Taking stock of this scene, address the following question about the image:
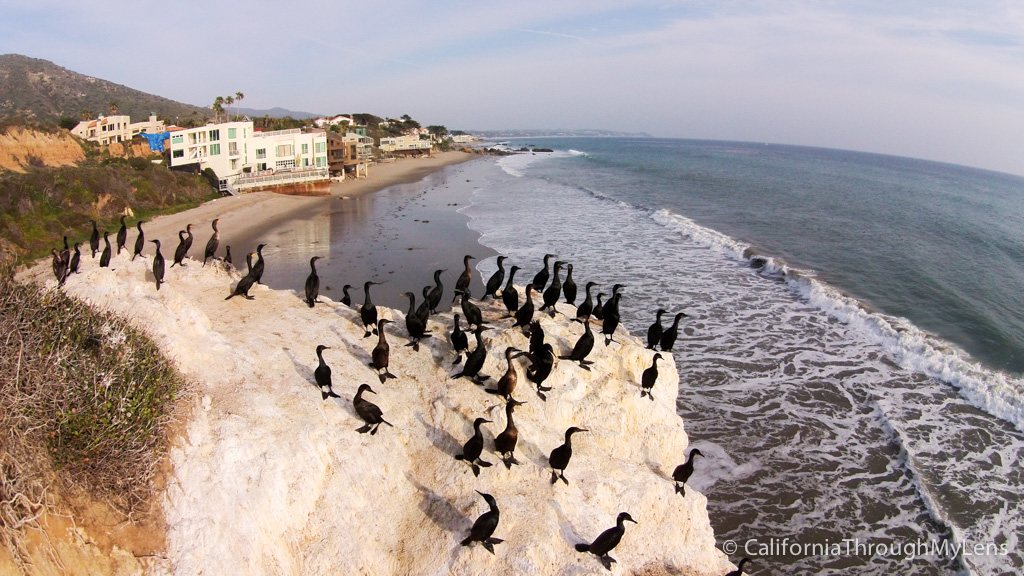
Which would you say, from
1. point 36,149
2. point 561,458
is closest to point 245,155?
point 36,149

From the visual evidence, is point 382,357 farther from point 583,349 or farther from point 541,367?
point 583,349

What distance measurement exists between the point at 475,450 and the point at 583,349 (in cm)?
314

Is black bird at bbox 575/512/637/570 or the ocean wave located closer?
black bird at bbox 575/512/637/570

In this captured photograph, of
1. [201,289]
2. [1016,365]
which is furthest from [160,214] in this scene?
[1016,365]

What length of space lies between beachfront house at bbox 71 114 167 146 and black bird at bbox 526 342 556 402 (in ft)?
216

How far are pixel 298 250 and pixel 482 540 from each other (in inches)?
1045

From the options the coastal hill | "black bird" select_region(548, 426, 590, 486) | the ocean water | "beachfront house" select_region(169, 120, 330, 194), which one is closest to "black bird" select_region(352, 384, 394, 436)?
"black bird" select_region(548, 426, 590, 486)

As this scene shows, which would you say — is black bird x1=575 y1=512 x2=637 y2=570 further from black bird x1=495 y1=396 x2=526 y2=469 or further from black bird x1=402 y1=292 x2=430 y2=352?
black bird x1=402 y1=292 x2=430 y2=352

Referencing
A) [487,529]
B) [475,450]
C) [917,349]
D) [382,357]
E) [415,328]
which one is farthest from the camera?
[917,349]

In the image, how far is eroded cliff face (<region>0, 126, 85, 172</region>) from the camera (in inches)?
1730

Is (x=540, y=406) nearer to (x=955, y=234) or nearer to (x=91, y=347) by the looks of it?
(x=91, y=347)

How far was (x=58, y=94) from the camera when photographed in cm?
10944

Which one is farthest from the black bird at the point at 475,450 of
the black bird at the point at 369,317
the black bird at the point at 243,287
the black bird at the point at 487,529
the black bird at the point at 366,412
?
the black bird at the point at 243,287

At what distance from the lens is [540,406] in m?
9.58
